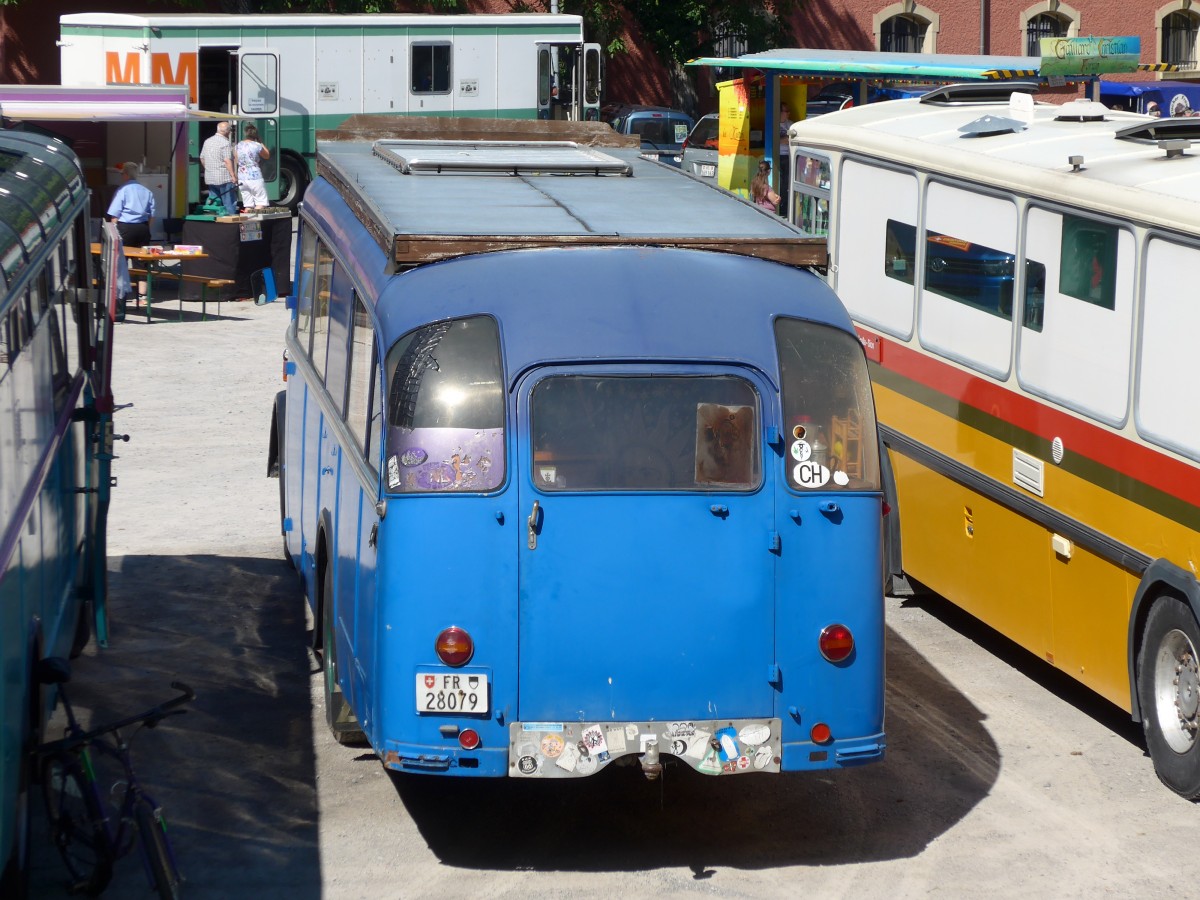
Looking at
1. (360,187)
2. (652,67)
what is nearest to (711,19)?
(652,67)

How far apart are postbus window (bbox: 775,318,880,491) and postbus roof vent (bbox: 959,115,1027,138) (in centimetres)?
352

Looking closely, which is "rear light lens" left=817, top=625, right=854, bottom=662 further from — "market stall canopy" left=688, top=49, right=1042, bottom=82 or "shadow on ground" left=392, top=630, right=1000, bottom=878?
"market stall canopy" left=688, top=49, right=1042, bottom=82

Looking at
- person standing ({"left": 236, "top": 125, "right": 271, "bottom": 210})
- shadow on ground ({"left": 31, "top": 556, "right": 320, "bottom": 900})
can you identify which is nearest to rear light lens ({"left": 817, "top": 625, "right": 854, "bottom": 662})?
shadow on ground ({"left": 31, "top": 556, "right": 320, "bottom": 900})

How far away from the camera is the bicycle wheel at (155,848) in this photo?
5.82 m

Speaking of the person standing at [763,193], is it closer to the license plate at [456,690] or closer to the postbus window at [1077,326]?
the postbus window at [1077,326]

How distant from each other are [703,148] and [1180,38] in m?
20.1

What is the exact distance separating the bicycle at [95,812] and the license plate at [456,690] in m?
0.81

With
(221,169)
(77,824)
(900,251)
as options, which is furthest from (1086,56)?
(221,169)

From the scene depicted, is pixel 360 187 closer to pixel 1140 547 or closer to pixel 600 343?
pixel 600 343

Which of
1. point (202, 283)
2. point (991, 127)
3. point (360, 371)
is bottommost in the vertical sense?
→ point (202, 283)

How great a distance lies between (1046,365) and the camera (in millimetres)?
8500

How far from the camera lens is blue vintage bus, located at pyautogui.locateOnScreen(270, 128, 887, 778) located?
6195 mm

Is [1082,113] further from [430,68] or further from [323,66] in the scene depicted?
[430,68]

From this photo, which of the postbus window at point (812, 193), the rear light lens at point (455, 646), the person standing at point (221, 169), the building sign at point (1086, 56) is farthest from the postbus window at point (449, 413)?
the person standing at point (221, 169)
